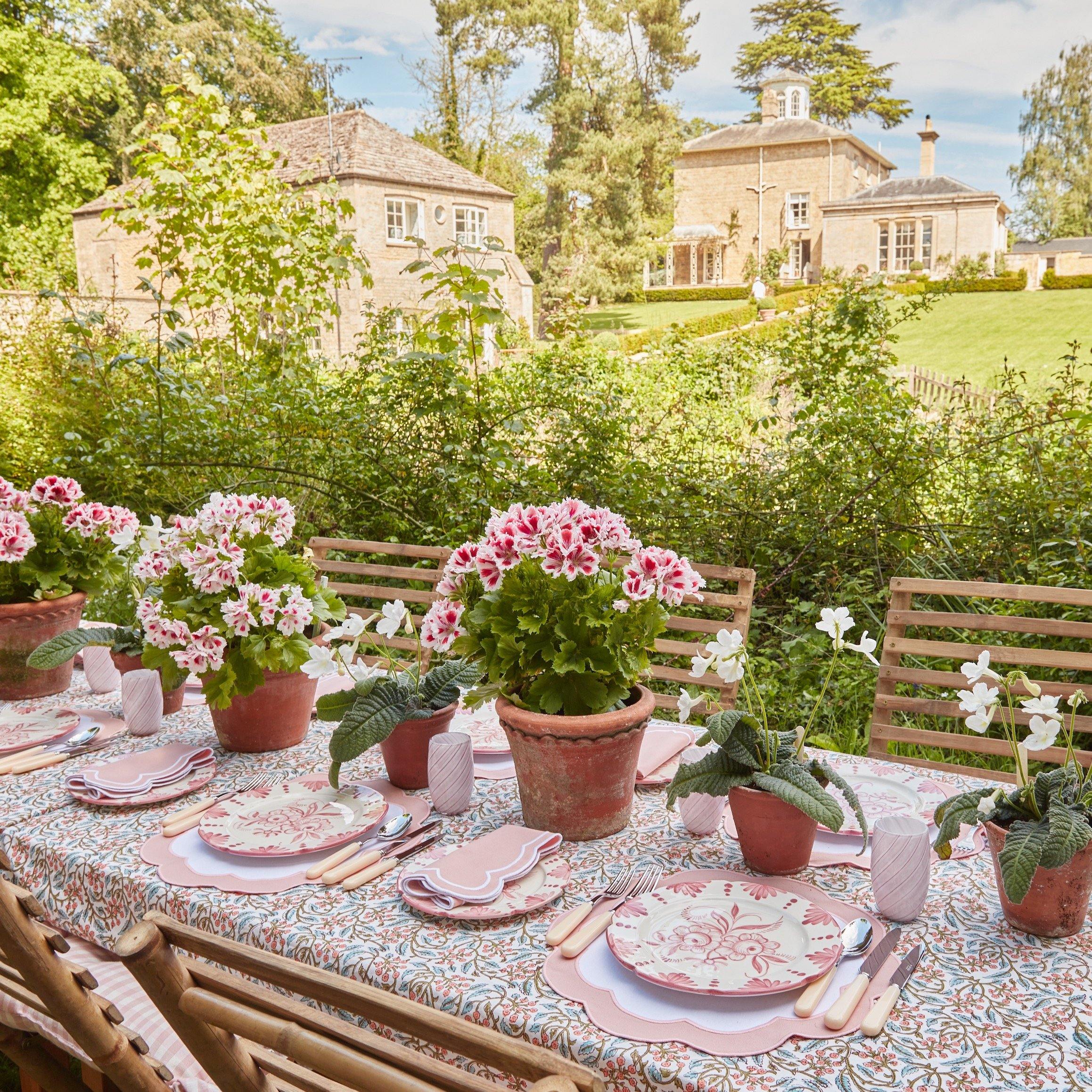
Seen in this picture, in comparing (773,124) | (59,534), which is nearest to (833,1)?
(773,124)

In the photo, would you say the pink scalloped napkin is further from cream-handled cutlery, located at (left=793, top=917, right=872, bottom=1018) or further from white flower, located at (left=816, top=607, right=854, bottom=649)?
white flower, located at (left=816, top=607, right=854, bottom=649)

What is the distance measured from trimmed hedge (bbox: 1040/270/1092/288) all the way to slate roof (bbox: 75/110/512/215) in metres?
12.6

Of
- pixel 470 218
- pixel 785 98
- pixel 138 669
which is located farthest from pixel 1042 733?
pixel 785 98

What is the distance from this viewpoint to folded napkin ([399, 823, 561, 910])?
115 cm

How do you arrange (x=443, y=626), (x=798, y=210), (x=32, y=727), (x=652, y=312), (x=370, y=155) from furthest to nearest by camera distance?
(x=798, y=210), (x=652, y=312), (x=370, y=155), (x=32, y=727), (x=443, y=626)

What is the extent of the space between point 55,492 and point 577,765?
1397 mm

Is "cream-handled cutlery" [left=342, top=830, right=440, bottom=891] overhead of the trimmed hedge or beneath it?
beneath

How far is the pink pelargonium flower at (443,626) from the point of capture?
1.36 m

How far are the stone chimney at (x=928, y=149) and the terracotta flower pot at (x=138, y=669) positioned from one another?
30.6 m

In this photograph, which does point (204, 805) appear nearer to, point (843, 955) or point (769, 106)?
point (843, 955)

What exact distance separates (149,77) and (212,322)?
18.6m

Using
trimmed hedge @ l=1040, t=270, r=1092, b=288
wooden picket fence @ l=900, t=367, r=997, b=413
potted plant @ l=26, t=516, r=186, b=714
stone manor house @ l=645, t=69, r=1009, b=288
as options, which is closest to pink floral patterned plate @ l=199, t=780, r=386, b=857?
potted plant @ l=26, t=516, r=186, b=714

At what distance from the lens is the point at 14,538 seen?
1.88 m

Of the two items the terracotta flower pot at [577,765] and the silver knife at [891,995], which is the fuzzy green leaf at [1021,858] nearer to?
the silver knife at [891,995]
